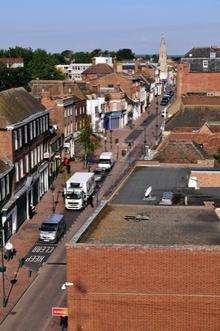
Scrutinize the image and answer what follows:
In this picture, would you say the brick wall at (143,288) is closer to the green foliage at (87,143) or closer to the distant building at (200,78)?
the green foliage at (87,143)

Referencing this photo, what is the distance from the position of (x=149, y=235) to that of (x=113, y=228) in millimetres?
1891

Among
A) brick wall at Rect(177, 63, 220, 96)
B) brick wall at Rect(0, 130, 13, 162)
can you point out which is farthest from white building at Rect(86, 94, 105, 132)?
brick wall at Rect(0, 130, 13, 162)

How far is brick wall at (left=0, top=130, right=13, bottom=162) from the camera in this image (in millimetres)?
44344

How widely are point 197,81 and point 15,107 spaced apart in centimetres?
4070

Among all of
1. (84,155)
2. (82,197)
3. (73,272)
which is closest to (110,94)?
(84,155)

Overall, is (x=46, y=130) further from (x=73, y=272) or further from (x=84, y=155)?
(x=73, y=272)

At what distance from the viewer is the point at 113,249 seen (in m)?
23.2

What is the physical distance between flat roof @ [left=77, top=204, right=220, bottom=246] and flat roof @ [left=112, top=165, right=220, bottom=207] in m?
2.64

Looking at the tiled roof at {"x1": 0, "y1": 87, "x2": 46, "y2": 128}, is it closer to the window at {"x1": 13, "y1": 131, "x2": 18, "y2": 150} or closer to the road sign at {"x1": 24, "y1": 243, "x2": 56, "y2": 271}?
the window at {"x1": 13, "y1": 131, "x2": 18, "y2": 150}

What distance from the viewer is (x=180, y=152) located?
5444 centimetres

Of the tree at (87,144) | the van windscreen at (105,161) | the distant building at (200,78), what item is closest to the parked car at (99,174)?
the van windscreen at (105,161)

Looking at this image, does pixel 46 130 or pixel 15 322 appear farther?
pixel 46 130

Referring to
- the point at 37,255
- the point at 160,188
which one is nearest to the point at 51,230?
the point at 37,255

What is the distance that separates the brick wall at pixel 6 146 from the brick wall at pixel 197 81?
4366 cm
